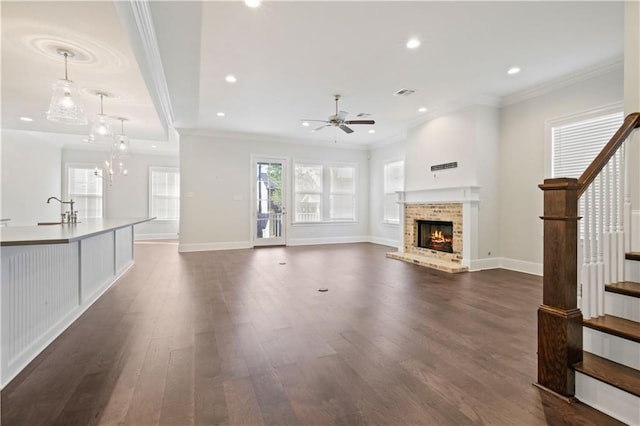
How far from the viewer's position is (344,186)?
30.0 feet

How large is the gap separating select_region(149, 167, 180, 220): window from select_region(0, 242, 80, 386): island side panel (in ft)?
25.7

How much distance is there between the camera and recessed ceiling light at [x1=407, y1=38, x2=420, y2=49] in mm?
3418

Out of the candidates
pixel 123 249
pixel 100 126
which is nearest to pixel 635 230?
pixel 100 126

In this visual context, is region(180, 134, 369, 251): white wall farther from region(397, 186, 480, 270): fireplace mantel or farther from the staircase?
the staircase

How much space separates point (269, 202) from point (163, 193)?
14.5 ft

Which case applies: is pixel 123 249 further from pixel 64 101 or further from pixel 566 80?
pixel 566 80

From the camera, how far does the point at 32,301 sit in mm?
2227

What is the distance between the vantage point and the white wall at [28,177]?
6426 mm

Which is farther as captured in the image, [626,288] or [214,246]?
[214,246]

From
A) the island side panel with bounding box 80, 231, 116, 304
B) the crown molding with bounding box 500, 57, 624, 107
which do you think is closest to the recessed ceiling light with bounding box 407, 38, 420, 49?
the crown molding with bounding box 500, 57, 624, 107

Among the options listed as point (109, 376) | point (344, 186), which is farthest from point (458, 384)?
point (344, 186)

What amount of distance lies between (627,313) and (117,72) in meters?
4.58

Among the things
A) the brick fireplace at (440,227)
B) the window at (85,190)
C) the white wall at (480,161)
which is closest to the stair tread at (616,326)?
the brick fireplace at (440,227)

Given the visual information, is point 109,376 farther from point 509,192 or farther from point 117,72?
point 509,192
